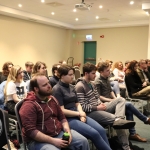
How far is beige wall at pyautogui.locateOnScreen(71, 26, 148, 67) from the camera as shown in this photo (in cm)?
1155

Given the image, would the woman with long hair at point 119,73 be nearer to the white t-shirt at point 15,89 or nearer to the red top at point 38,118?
the white t-shirt at point 15,89

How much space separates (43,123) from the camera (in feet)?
Answer: 6.63

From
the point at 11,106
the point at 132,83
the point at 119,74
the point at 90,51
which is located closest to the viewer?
the point at 11,106

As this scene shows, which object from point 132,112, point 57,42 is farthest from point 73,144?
point 57,42

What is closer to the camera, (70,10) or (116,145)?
(116,145)

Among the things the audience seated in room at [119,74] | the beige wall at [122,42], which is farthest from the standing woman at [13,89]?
the beige wall at [122,42]

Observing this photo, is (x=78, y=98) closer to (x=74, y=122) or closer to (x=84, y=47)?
(x=74, y=122)

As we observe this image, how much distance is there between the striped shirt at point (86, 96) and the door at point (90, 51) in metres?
10.2

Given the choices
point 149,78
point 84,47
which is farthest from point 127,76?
point 84,47

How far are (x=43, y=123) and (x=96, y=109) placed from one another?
3.32 feet

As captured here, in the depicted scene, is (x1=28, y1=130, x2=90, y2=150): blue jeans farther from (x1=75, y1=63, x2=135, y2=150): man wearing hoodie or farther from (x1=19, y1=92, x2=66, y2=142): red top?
(x1=75, y1=63, x2=135, y2=150): man wearing hoodie

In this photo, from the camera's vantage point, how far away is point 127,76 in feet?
15.9

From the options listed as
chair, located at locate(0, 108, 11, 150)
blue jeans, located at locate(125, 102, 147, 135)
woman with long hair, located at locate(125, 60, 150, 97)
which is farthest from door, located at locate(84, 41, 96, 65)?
chair, located at locate(0, 108, 11, 150)

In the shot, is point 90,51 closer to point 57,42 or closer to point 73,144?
point 57,42
